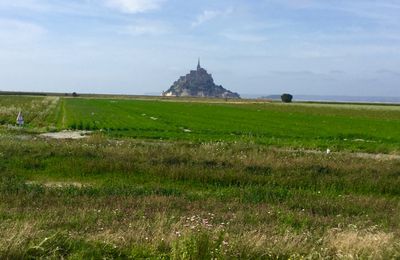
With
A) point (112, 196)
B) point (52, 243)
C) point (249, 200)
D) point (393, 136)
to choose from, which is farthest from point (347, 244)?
point (393, 136)

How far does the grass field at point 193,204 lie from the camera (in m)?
7.26

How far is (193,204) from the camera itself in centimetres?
1167

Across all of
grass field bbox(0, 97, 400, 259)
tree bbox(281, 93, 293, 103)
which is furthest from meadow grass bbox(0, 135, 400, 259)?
tree bbox(281, 93, 293, 103)

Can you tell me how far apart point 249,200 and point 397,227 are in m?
3.84

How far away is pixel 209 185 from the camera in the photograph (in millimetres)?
15898

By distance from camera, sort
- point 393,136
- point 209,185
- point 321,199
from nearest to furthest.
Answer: point 321,199 → point 209,185 → point 393,136

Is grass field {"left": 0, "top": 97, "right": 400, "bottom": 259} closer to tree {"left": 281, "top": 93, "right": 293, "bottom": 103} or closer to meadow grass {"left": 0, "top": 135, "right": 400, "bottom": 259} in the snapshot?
meadow grass {"left": 0, "top": 135, "right": 400, "bottom": 259}

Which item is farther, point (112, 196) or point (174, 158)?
point (174, 158)

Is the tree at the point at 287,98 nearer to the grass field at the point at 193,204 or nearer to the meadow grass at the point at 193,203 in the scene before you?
the meadow grass at the point at 193,203

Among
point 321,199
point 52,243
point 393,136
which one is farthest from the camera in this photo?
point 393,136

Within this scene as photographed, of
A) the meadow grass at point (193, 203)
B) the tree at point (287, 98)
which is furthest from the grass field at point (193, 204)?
the tree at point (287, 98)

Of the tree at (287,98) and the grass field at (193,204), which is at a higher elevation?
the tree at (287,98)

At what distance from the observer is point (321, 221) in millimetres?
10305

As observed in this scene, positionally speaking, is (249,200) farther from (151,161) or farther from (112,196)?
(151,161)
